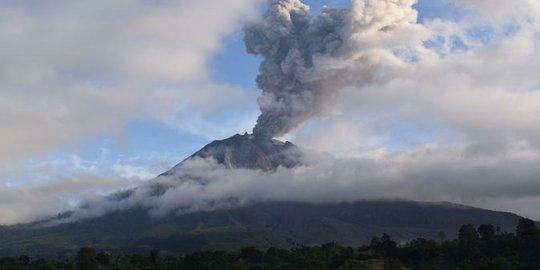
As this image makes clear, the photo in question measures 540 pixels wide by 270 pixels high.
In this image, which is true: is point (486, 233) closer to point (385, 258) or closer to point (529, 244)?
point (529, 244)

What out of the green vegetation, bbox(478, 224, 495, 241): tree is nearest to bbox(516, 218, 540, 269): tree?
the green vegetation

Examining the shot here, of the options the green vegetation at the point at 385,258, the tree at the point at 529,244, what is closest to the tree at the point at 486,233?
the green vegetation at the point at 385,258

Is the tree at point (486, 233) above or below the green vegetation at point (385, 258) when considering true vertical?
above

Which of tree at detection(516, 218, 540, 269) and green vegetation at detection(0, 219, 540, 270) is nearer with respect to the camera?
tree at detection(516, 218, 540, 269)

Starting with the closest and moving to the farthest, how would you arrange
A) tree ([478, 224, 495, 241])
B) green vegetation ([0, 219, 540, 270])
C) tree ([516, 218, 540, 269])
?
1. tree ([516, 218, 540, 269])
2. green vegetation ([0, 219, 540, 270])
3. tree ([478, 224, 495, 241])

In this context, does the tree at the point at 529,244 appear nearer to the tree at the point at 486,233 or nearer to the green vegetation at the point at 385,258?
the green vegetation at the point at 385,258

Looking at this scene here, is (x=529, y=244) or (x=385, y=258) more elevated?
(x=529, y=244)

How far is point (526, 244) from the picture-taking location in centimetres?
10844

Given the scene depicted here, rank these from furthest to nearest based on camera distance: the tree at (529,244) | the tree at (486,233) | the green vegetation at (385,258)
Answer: the tree at (486,233)
the green vegetation at (385,258)
the tree at (529,244)

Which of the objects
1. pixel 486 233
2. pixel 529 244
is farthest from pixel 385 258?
pixel 486 233

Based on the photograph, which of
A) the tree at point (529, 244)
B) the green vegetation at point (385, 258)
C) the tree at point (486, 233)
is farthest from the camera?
the tree at point (486, 233)

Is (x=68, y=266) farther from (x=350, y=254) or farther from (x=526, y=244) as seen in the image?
(x=526, y=244)

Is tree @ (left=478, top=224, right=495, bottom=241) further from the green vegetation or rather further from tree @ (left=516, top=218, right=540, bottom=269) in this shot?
tree @ (left=516, top=218, right=540, bottom=269)

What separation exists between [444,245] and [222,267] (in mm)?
54298
